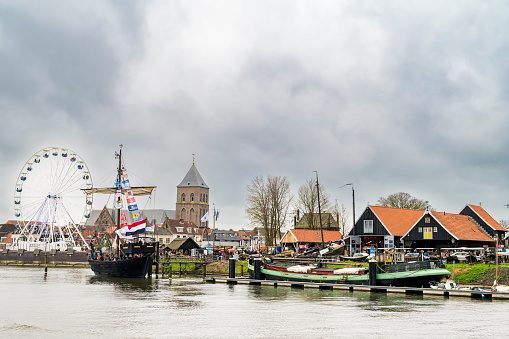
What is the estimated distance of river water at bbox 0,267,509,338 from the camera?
79.0ft

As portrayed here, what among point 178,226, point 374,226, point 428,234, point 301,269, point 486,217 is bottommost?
point 301,269

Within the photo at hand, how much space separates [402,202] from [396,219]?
88.7 feet

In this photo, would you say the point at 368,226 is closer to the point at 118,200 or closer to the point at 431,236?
the point at 431,236

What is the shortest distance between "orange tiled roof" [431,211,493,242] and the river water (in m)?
27.6

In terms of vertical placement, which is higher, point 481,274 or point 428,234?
point 428,234

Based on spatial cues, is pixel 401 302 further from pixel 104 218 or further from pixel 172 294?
pixel 104 218

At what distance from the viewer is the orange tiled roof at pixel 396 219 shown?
7031 centimetres

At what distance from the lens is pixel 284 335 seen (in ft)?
76.7

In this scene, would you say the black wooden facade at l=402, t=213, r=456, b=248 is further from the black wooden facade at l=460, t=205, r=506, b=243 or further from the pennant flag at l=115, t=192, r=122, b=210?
the pennant flag at l=115, t=192, r=122, b=210

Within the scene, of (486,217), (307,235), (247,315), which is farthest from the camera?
(307,235)

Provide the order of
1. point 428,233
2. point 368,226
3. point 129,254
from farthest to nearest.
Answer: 1. point 368,226
2. point 129,254
3. point 428,233

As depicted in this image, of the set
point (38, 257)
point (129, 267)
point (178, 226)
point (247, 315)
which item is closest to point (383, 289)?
point (247, 315)

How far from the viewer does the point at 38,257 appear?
4210 inches

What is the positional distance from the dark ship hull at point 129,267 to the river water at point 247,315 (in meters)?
19.2
